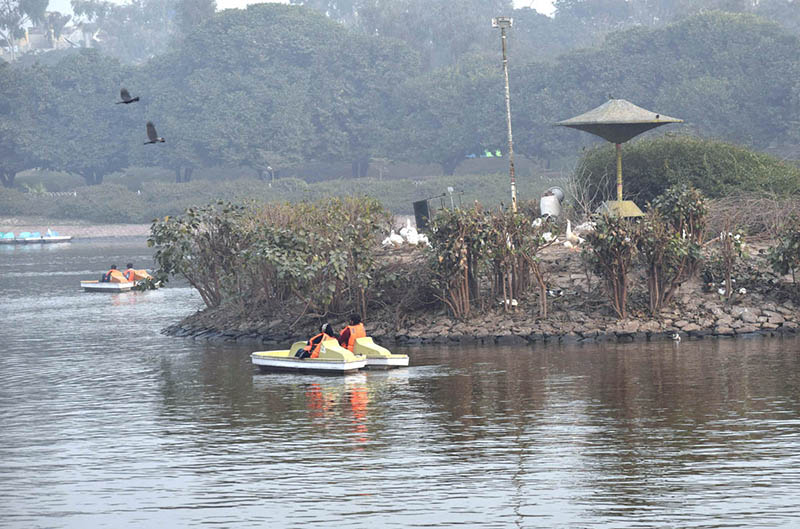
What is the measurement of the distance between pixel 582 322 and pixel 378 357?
778cm

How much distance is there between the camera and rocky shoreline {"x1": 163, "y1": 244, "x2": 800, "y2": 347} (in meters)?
34.2

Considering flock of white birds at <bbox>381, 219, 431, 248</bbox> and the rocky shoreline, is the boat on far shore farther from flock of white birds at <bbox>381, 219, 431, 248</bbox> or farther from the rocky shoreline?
the rocky shoreline

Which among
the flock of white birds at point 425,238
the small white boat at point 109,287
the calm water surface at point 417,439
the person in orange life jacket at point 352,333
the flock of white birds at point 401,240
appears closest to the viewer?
the calm water surface at point 417,439

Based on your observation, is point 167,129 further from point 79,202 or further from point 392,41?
point 392,41

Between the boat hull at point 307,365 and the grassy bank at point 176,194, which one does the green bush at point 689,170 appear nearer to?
the boat hull at point 307,365

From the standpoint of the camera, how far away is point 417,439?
846 inches

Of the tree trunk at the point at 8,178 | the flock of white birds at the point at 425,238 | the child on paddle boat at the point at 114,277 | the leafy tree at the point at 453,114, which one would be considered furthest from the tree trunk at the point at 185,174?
the flock of white birds at the point at 425,238

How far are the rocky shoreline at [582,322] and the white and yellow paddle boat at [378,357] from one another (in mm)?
4739

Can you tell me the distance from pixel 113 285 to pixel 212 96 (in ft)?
273

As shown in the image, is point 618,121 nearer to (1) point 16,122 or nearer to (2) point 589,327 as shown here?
(2) point 589,327

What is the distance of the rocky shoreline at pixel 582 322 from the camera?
1345 inches

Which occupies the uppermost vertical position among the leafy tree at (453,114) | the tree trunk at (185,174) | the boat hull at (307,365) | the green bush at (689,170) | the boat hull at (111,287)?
the leafy tree at (453,114)

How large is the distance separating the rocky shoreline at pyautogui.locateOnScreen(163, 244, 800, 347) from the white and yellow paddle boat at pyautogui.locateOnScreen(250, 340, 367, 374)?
516 cm

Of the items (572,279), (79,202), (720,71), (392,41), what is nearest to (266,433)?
(572,279)
